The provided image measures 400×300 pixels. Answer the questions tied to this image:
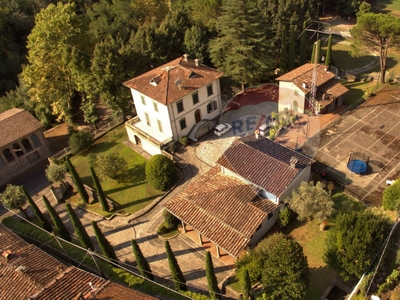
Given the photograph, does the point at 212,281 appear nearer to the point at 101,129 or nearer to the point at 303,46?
the point at 101,129

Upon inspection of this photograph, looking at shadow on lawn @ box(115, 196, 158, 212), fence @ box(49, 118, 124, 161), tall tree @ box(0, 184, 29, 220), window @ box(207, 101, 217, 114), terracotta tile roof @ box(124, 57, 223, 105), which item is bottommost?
shadow on lawn @ box(115, 196, 158, 212)

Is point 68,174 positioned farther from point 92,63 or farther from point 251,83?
point 251,83

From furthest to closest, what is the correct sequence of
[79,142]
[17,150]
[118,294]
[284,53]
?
[284,53], [17,150], [79,142], [118,294]

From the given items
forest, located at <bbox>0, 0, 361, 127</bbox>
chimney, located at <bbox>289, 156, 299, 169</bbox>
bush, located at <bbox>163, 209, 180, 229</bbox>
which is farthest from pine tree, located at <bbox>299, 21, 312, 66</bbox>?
bush, located at <bbox>163, 209, 180, 229</bbox>

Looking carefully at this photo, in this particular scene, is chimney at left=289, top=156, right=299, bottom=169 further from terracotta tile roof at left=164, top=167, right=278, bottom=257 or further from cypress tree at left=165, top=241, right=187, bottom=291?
cypress tree at left=165, top=241, right=187, bottom=291

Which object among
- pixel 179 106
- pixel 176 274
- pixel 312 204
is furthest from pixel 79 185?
pixel 312 204

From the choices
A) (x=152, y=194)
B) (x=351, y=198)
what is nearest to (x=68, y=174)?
(x=152, y=194)
